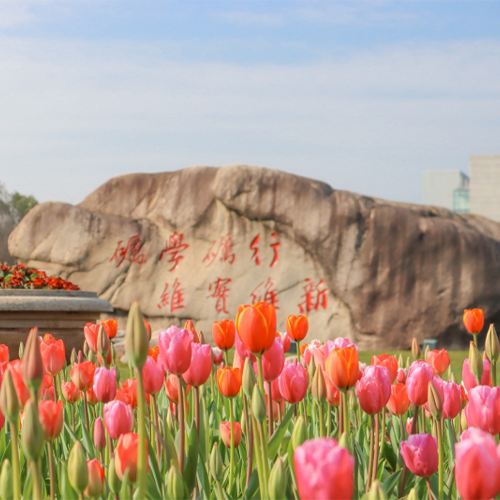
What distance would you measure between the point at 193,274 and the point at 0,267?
16.0 feet

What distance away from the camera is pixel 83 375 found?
5.70 ft

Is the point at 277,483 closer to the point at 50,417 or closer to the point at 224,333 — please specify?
the point at 50,417

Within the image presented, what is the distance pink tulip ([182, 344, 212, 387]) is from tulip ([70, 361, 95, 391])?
449mm

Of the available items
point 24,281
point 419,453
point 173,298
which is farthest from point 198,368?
point 173,298

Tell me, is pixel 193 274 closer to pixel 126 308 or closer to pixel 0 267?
pixel 126 308

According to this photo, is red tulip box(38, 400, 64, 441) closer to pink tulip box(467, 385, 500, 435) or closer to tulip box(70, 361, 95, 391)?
tulip box(70, 361, 95, 391)

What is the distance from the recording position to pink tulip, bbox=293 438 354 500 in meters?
0.62

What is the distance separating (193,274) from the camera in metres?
11.3

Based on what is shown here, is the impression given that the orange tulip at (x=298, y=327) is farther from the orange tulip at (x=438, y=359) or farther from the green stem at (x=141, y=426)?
the green stem at (x=141, y=426)

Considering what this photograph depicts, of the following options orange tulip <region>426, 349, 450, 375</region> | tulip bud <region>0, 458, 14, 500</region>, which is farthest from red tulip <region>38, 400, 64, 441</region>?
orange tulip <region>426, 349, 450, 375</region>

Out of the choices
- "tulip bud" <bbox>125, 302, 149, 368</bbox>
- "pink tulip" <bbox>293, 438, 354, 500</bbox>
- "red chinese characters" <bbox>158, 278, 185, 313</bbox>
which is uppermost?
"tulip bud" <bbox>125, 302, 149, 368</bbox>

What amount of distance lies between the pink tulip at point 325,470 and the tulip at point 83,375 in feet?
3.92

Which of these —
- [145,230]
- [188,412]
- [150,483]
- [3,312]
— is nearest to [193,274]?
[145,230]

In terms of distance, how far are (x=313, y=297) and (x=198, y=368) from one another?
376 inches
